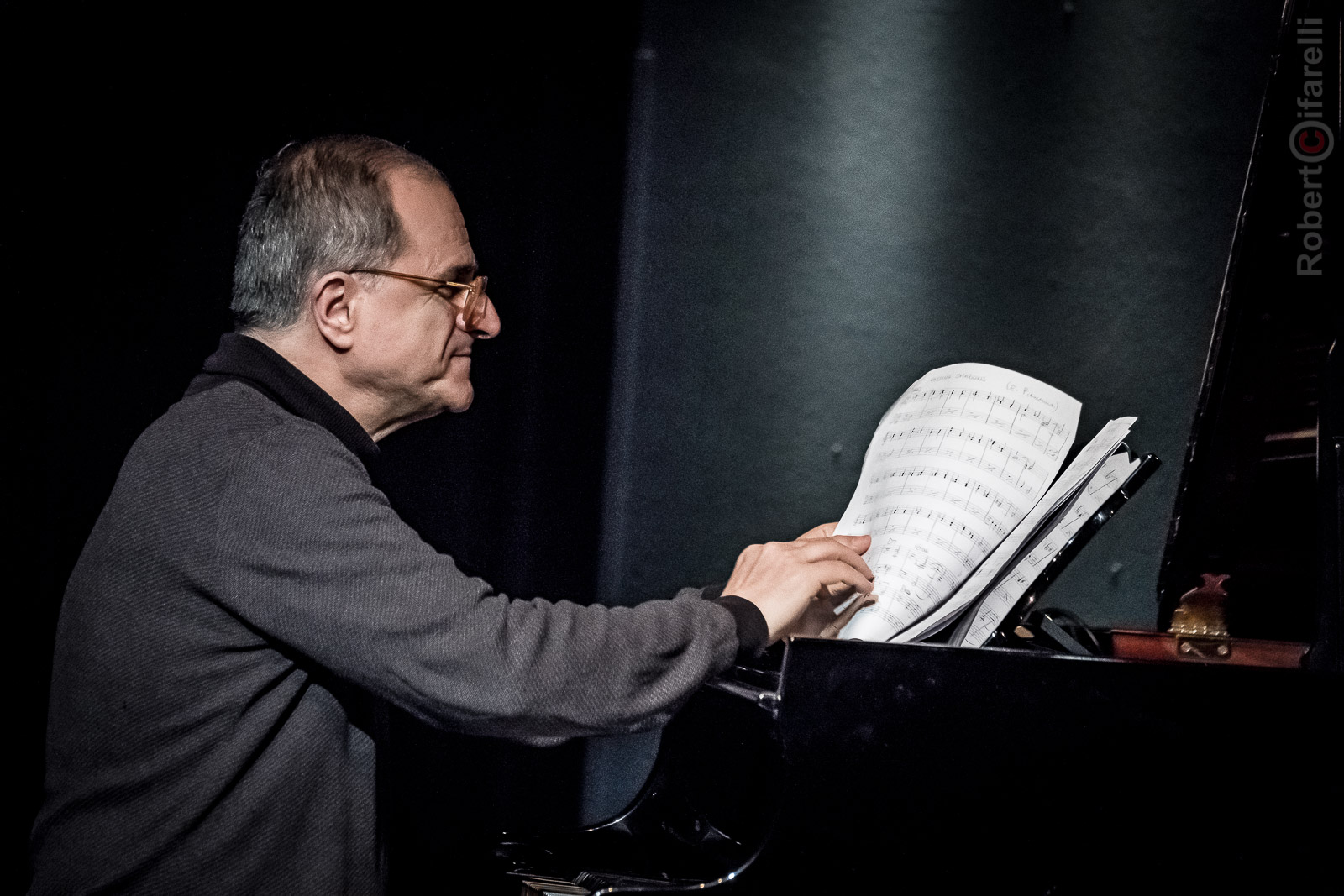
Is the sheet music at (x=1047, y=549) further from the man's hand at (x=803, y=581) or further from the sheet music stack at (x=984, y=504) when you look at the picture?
the man's hand at (x=803, y=581)

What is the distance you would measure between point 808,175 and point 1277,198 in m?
1.57

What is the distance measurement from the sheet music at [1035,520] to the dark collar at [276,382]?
29.2 inches

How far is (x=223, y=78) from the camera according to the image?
155 cm

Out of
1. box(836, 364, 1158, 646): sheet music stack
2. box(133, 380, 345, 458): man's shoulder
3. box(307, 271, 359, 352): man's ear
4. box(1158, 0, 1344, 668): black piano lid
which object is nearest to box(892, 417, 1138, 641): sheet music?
box(836, 364, 1158, 646): sheet music stack

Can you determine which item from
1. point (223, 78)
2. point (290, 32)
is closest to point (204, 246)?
point (223, 78)

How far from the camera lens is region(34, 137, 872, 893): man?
3.23 feet

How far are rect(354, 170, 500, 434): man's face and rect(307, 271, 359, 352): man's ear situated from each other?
14 mm

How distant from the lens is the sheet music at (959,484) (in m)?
1.11

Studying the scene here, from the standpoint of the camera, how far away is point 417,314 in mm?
1317

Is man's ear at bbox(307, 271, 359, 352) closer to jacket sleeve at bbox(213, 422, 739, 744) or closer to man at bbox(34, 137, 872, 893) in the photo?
man at bbox(34, 137, 872, 893)

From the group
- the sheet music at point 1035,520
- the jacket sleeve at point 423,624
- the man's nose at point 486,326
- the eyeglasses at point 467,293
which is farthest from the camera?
the man's nose at point 486,326

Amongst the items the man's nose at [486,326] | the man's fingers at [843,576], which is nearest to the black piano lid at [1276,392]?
the man's fingers at [843,576]

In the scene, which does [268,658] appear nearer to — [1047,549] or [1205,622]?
[1047,549]

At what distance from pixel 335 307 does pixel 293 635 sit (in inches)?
18.1
